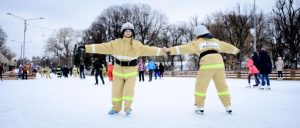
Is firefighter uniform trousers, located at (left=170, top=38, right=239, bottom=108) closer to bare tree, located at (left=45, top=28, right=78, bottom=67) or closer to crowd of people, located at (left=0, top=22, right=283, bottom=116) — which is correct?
crowd of people, located at (left=0, top=22, right=283, bottom=116)

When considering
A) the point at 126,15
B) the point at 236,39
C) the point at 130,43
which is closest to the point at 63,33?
the point at 126,15

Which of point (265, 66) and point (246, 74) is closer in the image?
point (265, 66)

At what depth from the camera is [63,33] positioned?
81.8 meters

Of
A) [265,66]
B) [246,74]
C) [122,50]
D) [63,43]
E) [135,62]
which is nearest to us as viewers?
[122,50]

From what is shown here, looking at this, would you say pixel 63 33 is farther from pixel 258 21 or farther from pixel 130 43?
pixel 130 43

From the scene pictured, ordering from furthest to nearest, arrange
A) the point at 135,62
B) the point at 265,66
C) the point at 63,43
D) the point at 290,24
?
the point at 63,43 → the point at 290,24 → the point at 265,66 → the point at 135,62

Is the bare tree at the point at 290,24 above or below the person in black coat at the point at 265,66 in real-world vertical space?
above

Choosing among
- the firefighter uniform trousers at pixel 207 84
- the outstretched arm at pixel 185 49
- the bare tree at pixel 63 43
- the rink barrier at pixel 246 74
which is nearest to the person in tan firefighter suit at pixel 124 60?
the outstretched arm at pixel 185 49

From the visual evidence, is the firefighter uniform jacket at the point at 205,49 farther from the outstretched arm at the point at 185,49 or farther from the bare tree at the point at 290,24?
the bare tree at the point at 290,24

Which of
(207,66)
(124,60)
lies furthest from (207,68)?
(124,60)

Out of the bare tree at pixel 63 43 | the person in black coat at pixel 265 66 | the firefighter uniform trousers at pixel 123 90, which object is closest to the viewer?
the firefighter uniform trousers at pixel 123 90

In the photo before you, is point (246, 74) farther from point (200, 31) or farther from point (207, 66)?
point (207, 66)

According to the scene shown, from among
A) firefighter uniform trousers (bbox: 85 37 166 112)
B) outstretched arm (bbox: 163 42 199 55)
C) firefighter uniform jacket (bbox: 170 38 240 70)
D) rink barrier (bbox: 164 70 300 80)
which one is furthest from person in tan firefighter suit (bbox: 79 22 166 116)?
rink barrier (bbox: 164 70 300 80)

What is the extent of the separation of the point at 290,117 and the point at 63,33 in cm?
8028
